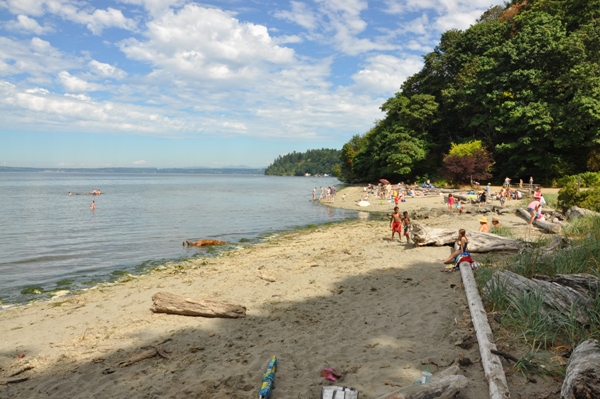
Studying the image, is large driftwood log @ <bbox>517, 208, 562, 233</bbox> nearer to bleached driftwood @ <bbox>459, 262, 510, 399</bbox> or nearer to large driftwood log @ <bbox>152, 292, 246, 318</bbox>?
bleached driftwood @ <bbox>459, 262, 510, 399</bbox>

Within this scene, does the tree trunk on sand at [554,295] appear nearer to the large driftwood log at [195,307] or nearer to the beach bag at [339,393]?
the beach bag at [339,393]

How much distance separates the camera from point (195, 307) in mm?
7934

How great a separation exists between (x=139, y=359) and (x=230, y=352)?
139cm

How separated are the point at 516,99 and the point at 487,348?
3868 cm

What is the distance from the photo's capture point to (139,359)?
611 cm

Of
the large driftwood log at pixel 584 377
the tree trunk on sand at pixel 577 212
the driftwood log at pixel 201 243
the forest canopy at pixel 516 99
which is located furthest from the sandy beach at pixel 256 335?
the forest canopy at pixel 516 99

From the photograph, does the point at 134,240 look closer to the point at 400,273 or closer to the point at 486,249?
the point at 400,273

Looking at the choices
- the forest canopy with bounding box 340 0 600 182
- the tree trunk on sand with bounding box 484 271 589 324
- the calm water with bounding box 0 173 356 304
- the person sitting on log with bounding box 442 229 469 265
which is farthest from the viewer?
the forest canopy with bounding box 340 0 600 182

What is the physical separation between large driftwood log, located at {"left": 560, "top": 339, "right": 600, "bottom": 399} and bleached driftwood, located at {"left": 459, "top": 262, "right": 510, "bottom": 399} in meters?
0.55

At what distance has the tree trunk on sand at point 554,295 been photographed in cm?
528

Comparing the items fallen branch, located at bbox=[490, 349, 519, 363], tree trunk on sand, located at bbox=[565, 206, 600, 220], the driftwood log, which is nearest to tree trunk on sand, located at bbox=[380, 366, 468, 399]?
fallen branch, located at bbox=[490, 349, 519, 363]

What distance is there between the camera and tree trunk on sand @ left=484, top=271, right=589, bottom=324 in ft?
17.3

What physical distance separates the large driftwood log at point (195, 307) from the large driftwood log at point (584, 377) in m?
5.54

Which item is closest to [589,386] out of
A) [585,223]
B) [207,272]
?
[207,272]
